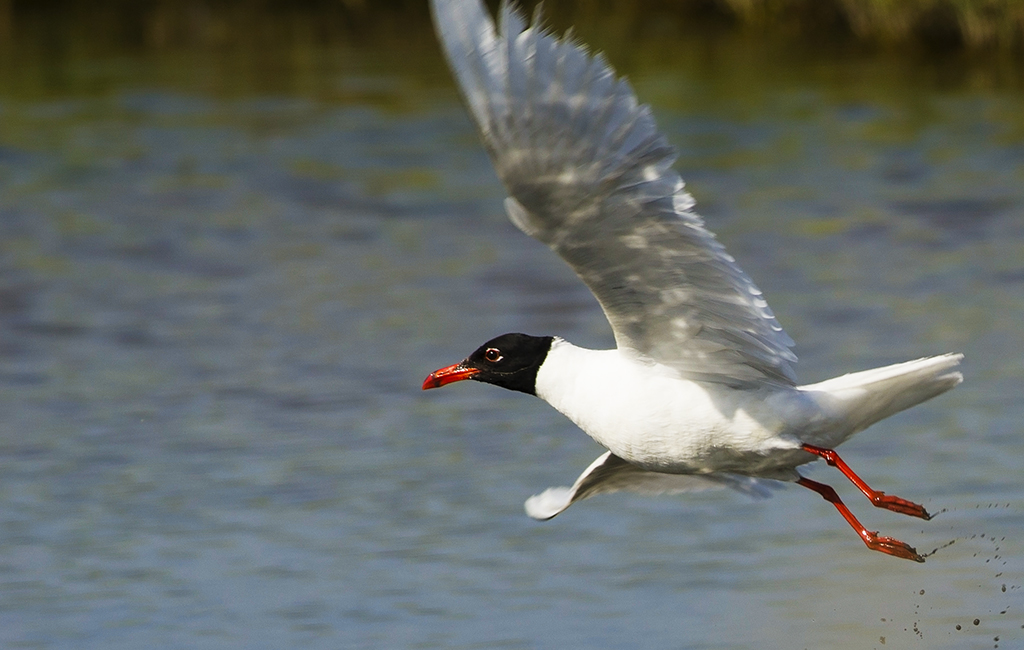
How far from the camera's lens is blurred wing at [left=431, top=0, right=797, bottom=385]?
4719 millimetres

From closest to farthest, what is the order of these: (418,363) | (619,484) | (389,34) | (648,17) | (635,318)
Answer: (635,318)
(619,484)
(418,363)
(648,17)
(389,34)

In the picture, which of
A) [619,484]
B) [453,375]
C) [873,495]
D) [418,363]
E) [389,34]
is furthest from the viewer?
[389,34]

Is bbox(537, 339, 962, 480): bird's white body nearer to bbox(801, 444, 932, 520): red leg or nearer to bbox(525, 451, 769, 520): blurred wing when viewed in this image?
bbox(801, 444, 932, 520): red leg

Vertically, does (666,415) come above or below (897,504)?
above

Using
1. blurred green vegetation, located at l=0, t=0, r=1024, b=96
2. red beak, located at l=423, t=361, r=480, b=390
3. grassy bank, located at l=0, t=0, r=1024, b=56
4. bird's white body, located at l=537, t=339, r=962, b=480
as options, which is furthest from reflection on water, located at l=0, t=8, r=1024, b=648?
bird's white body, located at l=537, t=339, r=962, b=480

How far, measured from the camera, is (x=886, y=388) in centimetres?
603

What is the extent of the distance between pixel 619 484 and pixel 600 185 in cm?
216

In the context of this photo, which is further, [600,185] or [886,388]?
[886,388]

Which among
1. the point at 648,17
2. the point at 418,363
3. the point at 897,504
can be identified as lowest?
the point at 648,17

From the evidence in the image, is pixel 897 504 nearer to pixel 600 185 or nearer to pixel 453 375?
pixel 453 375

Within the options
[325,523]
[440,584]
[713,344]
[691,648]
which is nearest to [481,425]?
[325,523]

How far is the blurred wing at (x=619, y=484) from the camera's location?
675cm

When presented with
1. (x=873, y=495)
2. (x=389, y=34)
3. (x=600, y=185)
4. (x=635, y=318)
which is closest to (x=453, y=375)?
(x=635, y=318)

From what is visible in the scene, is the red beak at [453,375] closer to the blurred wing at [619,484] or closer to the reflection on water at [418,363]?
the blurred wing at [619,484]
